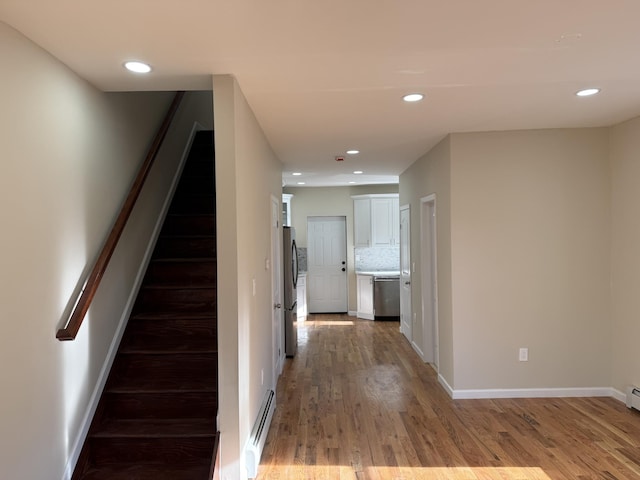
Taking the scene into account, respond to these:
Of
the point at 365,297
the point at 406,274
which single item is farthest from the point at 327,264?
the point at 406,274

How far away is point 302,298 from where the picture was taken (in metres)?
7.64

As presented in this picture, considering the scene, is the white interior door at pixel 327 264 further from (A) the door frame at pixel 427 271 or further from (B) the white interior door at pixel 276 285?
(B) the white interior door at pixel 276 285

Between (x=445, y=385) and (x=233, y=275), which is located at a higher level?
(x=233, y=275)

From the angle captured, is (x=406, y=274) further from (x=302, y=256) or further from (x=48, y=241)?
(x=48, y=241)

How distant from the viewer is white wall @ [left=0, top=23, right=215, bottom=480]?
70.4 inches

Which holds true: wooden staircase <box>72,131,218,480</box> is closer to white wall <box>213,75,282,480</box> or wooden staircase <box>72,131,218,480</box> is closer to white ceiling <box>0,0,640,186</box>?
white wall <box>213,75,282,480</box>

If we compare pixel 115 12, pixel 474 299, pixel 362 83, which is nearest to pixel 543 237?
pixel 474 299

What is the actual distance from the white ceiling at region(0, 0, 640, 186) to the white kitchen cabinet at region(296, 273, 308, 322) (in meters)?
4.65

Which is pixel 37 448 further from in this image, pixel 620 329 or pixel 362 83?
pixel 620 329

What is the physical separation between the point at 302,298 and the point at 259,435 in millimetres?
4923

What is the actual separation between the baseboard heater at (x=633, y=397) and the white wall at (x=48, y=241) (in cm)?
415

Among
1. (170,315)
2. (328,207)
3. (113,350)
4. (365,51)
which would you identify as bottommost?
(113,350)

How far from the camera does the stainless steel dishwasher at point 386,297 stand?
24.2 feet

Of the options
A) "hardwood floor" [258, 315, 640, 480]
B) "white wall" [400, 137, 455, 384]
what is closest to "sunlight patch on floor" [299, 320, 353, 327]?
"white wall" [400, 137, 455, 384]
